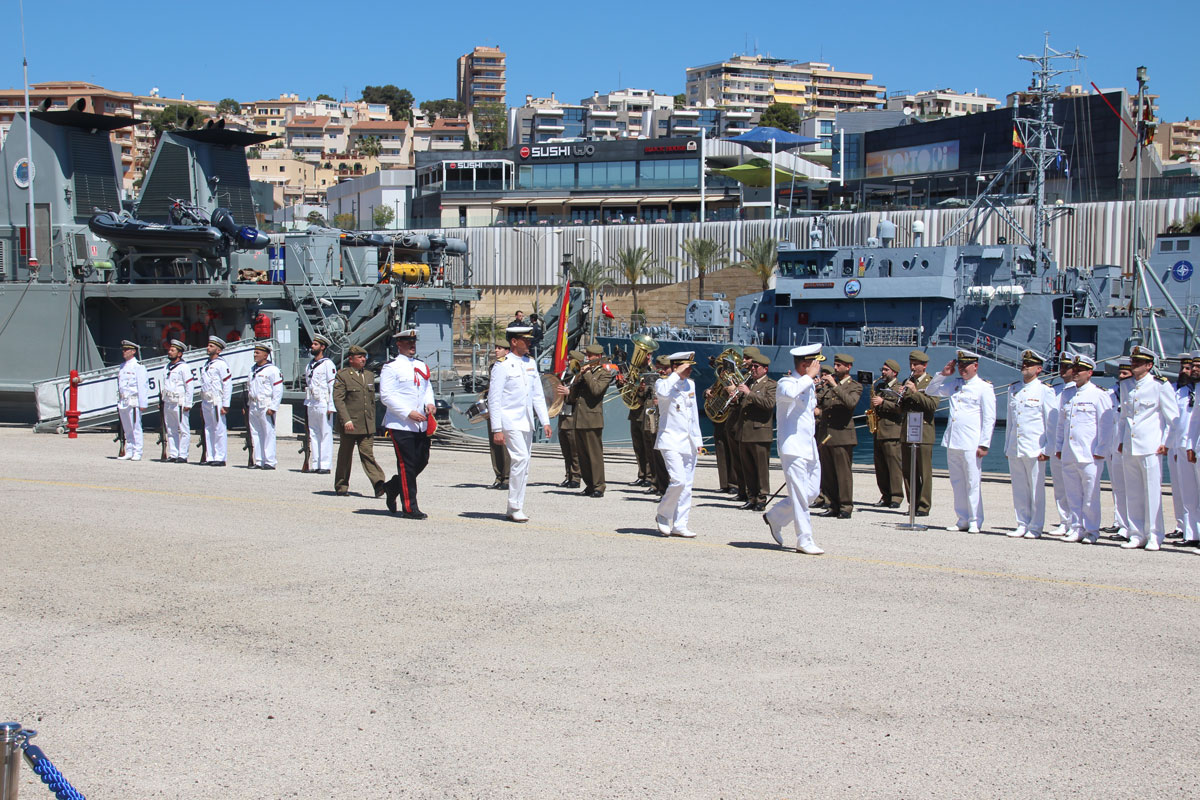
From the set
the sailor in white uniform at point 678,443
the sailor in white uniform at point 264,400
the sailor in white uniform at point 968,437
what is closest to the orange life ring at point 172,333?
the sailor in white uniform at point 264,400

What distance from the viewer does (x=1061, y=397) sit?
34.7 ft

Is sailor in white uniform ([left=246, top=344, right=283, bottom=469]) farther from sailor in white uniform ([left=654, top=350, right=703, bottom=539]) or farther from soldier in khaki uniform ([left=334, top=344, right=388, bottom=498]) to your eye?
sailor in white uniform ([left=654, top=350, right=703, bottom=539])

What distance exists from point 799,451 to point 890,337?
2786cm

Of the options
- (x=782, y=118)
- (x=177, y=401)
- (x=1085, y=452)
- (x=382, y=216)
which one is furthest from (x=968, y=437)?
(x=782, y=118)

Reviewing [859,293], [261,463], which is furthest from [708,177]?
[261,463]

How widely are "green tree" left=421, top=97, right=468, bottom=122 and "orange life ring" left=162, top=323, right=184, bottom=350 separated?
151m

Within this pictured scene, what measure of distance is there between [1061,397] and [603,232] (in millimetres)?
55831

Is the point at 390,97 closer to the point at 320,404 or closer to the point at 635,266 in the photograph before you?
the point at 635,266

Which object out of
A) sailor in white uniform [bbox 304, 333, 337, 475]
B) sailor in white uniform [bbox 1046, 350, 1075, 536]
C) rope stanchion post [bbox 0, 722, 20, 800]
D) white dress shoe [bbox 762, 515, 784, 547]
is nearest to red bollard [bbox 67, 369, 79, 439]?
sailor in white uniform [bbox 304, 333, 337, 475]

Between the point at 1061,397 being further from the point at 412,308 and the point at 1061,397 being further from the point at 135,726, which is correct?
the point at 412,308

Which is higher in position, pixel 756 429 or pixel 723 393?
pixel 723 393

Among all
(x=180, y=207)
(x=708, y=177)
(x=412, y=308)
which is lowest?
(x=412, y=308)

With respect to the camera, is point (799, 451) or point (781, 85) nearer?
point (799, 451)

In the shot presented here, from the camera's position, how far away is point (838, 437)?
11438 millimetres
